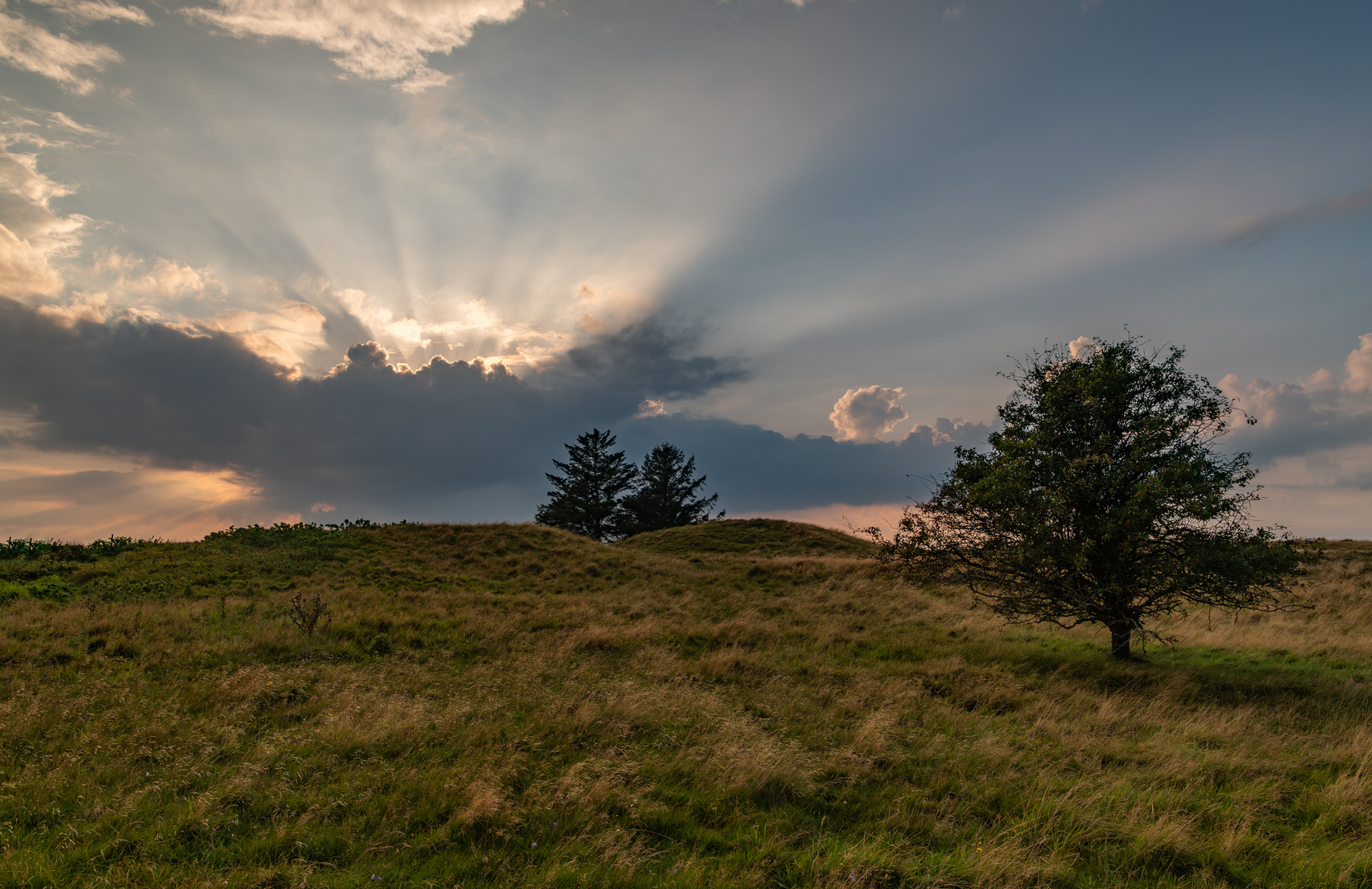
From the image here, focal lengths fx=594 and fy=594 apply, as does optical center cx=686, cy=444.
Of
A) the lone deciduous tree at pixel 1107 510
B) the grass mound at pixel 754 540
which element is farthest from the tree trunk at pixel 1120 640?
Result: the grass mound at pixel 754 540

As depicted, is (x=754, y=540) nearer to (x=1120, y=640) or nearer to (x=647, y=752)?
(x=1120, y=640)

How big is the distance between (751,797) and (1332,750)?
9087 millimetres

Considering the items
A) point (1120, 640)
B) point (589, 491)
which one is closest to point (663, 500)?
point (589, 491)

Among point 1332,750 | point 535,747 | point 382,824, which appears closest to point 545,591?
point 535,747

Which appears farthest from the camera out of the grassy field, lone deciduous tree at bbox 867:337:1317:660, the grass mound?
the grass mound

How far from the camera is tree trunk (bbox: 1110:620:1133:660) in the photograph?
48.8 ft

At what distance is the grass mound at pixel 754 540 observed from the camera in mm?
39438

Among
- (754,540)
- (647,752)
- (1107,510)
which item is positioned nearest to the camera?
(647,752)

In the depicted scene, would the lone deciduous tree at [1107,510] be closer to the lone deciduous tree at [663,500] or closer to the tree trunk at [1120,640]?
the tree trunk at [1120,640]

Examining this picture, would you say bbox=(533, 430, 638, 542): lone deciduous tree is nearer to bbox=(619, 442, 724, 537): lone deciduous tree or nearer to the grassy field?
bbox=(619, 442, 724, 537): lone deciduous tree

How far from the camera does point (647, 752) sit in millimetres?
8195

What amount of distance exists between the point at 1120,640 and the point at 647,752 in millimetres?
13530

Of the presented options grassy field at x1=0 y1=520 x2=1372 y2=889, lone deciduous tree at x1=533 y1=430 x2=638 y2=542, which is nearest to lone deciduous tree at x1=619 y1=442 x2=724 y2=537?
lone deciduous tree at x1=533 y1=430 x2=638 y2=542

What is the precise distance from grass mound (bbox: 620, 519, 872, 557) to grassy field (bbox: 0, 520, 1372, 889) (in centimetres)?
2185
